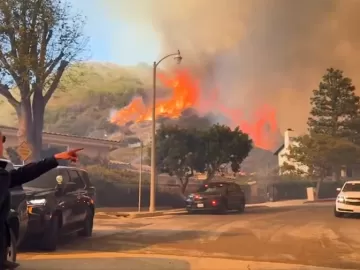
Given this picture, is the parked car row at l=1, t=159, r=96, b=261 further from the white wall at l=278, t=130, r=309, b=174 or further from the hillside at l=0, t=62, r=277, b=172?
the white wall at l=278, t=130, r=309, b=174

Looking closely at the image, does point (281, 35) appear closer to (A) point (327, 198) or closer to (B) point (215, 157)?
(A) point (327, 198)

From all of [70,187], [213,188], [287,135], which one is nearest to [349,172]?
[287,135]

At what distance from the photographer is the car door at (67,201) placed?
11.1m

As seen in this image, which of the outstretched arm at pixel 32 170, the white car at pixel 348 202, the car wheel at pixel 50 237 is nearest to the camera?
the outstretched arm at pixel 32 170

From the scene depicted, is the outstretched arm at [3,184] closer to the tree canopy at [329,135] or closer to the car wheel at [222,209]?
the car wheel at [222,209]

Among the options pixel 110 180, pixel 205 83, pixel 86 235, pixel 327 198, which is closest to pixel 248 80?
pixel 205 83

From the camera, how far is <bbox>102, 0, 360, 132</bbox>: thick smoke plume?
56.4 metres

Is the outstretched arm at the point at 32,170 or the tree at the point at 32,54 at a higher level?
the tree at the point at 32,54

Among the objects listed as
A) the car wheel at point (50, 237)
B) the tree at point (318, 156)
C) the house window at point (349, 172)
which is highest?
the tree at point (318, 156)

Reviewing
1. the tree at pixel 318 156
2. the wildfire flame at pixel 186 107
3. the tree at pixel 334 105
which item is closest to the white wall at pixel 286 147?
the tree at pixel 318 156

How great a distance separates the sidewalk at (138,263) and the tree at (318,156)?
3995 cm

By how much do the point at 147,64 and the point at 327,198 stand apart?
22025mm

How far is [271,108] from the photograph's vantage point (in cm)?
6178

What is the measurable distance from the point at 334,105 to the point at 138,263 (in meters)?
49.7
